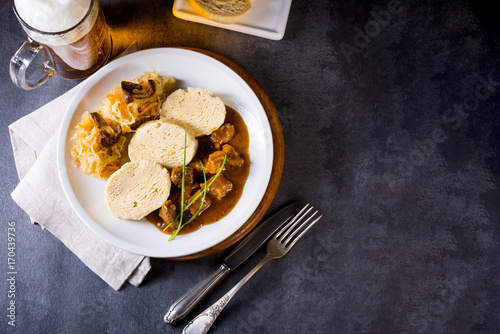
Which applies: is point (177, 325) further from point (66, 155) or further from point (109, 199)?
point (66, 155)

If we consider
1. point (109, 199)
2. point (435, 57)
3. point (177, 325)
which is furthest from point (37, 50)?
point (435, 57)

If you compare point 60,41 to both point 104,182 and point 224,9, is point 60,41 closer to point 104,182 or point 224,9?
point 104,182

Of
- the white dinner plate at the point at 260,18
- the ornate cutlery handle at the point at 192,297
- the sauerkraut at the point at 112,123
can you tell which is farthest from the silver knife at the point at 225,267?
the white dinner plate at the point at 260,18

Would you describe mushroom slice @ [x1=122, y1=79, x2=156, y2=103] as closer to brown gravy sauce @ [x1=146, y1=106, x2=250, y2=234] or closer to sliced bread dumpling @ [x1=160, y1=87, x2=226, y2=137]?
sliced bread dumpling @ [x1=160, y1=87, x2=226, y2=137]

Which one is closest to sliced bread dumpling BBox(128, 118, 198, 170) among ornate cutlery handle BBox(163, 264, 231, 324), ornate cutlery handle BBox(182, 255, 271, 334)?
ornate cutlery handle BBox(163, 264, 231, 324)

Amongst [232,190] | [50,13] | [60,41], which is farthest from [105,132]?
[232,190]

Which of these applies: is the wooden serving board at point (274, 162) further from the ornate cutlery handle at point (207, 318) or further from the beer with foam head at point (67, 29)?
the beer with foam head at point (67, 29)
